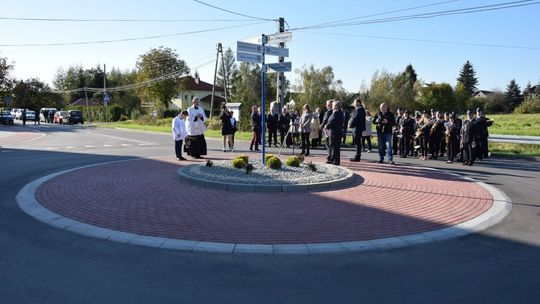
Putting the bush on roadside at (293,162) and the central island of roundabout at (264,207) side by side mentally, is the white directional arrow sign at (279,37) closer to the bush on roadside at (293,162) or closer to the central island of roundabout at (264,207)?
the bush on roadside at (293,162)

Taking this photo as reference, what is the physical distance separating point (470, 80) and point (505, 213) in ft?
339

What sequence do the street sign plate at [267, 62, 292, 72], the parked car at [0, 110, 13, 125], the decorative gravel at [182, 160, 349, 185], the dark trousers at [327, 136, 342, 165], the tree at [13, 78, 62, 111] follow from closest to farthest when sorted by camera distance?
the decorative gravel at [182, 160, 349, 185] < the street sign plate at [267, 62, 292, 72] < the dark trousers at [327, 136, 342, 165] < the parked car at [0, 110, 13, 125] < the tree at [13, 78, 62, 111]

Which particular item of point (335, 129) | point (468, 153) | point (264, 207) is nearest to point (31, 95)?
point (335, 129)

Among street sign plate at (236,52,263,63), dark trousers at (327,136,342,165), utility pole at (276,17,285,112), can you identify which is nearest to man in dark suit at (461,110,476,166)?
dark trousers at (327,136,342,165)

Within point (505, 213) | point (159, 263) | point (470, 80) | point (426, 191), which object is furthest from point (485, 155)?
point (470, 80)

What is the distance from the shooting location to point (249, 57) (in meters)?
10.8

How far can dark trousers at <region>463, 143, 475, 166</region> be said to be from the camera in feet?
47.0

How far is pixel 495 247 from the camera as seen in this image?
5902 millimetres

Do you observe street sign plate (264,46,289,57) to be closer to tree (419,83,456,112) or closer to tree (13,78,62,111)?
tree (419,83,456,112)

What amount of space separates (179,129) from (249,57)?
4.80 meters

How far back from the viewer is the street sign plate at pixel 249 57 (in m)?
10.6

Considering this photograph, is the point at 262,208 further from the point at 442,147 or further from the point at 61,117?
the point at 61,117

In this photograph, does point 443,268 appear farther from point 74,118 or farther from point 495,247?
point 74,118

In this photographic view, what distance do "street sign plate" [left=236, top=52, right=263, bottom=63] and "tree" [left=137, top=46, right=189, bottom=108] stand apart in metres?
49.4
